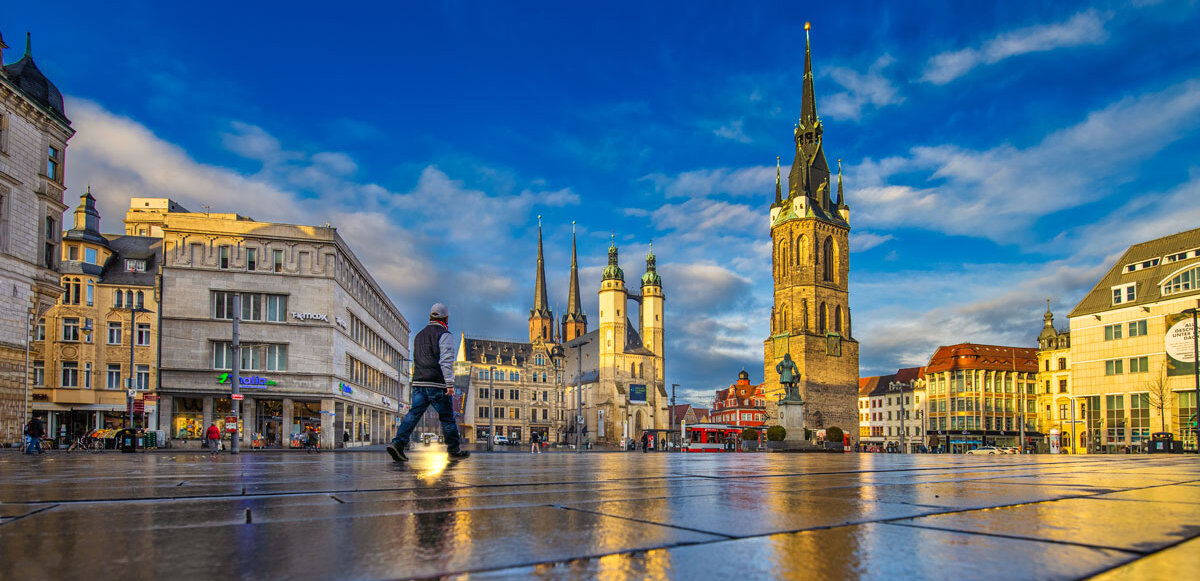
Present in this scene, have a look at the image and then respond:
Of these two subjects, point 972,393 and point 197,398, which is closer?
point 197,398

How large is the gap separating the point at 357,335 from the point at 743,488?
49.7 meters

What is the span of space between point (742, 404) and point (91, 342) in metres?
106

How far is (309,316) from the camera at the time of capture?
43.5m

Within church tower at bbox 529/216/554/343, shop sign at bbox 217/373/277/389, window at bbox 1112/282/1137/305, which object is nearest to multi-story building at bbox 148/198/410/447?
shop sign at bbox 217/373/277/389

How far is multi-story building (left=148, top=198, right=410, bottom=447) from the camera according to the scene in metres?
41.7

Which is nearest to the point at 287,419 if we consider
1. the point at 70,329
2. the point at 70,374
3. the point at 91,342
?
the point at 91,342

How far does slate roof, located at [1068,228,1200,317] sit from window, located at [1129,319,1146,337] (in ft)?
4.56

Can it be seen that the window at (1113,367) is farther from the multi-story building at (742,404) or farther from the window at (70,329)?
the window at (70,329)

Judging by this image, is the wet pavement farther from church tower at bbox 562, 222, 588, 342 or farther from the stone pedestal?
church tower at bbox 562, 222, 588, 342

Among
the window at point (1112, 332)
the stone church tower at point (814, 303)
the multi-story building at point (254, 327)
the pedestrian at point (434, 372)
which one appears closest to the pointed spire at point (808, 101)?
the stone church tower at point (814, 303)

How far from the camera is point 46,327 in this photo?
4888cm

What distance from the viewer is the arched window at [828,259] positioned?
10319 centimetres

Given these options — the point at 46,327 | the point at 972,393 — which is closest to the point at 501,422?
the point at 972,393

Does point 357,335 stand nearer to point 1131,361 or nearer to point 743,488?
point 743,488
